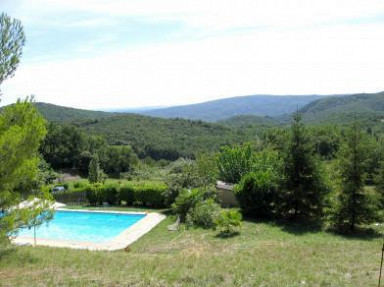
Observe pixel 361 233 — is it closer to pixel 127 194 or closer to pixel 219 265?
pixel 219 265

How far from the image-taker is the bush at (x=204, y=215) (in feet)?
58.1

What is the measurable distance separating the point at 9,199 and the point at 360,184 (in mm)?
12836

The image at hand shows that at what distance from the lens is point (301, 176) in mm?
17672

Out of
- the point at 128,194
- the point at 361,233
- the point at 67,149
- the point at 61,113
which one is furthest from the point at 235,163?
the point at 61,113

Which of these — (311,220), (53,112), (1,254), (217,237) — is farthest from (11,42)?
(53,112)

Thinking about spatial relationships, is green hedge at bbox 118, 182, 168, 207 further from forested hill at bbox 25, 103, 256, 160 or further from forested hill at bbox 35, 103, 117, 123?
forested hill at bbox 35, 103, 117, 123

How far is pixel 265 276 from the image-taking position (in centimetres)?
860

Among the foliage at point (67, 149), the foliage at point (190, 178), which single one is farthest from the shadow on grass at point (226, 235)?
the foliage at point (67, 149)

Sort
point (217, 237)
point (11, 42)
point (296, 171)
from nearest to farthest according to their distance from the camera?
point (11, 42), point (217, 237), point (296, 171)

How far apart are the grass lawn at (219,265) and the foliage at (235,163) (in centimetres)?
1020

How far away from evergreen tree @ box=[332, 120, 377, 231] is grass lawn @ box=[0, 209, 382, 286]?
1308mm

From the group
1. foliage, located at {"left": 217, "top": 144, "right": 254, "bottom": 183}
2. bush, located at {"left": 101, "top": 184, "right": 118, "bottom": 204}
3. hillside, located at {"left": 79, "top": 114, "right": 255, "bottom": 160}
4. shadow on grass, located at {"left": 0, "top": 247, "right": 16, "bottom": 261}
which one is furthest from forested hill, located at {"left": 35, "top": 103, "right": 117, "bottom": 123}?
shadow on grass, located at {"left": 0, "top": 247, "right": 16, "bottom": 261}

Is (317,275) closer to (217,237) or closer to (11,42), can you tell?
(217,237)

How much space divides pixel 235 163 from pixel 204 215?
7.79m
